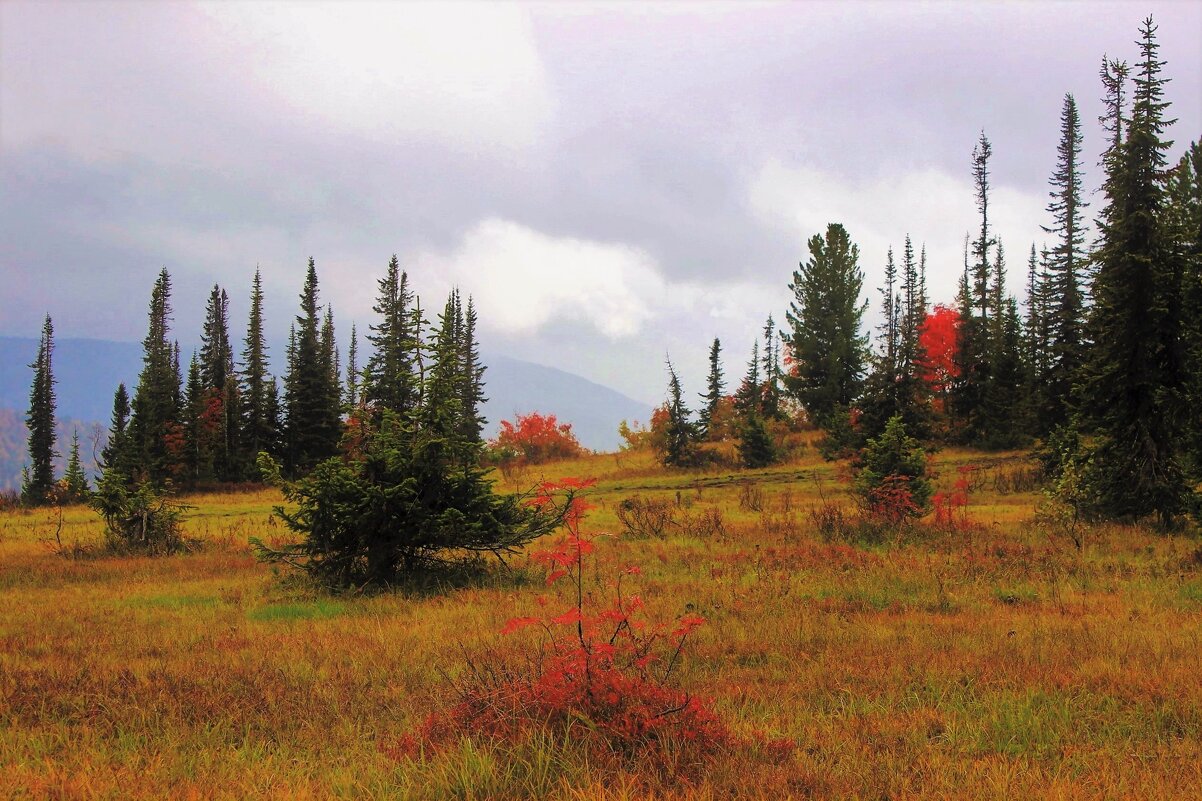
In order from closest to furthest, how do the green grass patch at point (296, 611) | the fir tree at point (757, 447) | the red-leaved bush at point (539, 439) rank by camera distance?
the green grass patch at point (296, 611) < the fir tree at point (757, 447) < the red-leaved bush at point (539, 439)

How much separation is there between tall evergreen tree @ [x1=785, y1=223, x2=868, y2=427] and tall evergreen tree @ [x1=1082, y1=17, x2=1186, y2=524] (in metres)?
30.3

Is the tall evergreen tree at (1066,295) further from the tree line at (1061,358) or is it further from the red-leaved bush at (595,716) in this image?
the red-leaved bush at (595,716)

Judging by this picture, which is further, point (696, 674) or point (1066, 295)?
point (1066, 295)

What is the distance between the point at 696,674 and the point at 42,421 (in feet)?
243

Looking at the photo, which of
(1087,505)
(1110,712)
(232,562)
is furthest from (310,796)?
(1087,505)

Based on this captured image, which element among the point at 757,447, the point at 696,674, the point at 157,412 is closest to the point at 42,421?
the point at 157,412

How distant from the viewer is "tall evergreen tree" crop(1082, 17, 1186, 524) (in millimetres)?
18219

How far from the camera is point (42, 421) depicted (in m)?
62.6

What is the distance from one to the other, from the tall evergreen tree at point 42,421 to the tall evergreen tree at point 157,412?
754 centimetres

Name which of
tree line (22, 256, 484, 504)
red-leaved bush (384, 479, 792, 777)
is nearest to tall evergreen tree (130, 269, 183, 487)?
tree line (22, 256, 484, 504)

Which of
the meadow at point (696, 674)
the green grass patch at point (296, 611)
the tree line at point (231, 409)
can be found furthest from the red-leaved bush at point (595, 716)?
the tree line at point (231, 409)

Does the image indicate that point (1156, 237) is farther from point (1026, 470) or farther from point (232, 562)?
point (232, 562)

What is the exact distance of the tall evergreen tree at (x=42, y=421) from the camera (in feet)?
189

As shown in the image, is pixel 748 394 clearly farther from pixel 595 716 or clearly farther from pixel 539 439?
pixel 595 716
